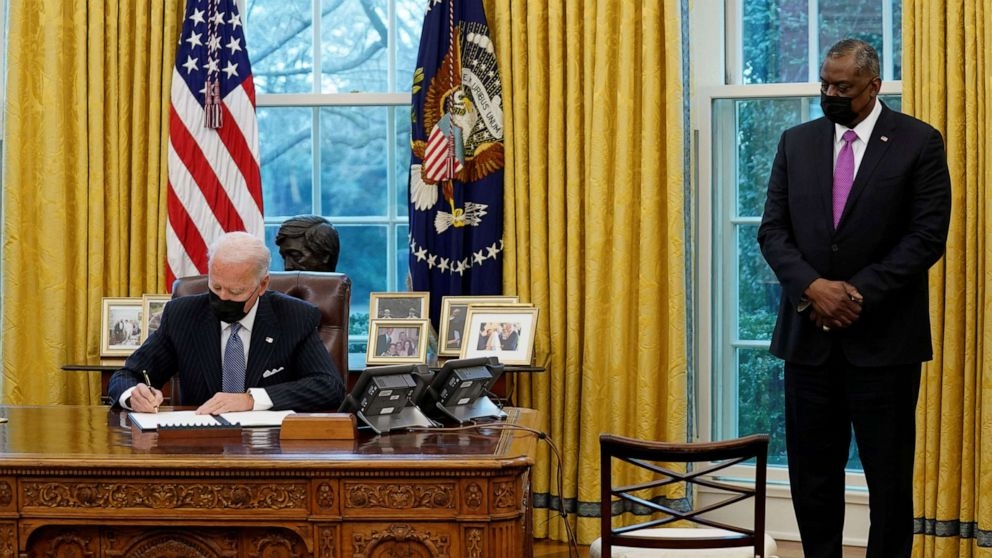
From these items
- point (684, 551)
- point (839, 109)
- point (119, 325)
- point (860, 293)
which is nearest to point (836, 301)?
point (860, 293)

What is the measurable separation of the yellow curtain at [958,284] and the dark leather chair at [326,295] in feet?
7.49

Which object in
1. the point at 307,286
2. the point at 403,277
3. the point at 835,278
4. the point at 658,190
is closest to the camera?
the point at 835,278

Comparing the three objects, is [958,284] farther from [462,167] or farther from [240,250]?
[240,250]

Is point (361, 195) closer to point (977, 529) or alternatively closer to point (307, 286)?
point (307, 286)

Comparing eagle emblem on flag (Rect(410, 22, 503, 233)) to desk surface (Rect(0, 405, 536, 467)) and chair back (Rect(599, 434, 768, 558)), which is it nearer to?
desk surface (Rect(0, 405, 536, 467))

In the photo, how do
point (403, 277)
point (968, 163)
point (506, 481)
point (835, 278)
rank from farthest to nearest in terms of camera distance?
point (403, 277), point (968, 163), point (835, 278), point (506, 481)

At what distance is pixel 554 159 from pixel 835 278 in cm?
163

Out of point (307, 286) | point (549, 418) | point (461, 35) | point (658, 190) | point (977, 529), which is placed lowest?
point (977, 529)

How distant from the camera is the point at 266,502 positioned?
2705mm

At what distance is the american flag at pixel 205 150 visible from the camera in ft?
16.9

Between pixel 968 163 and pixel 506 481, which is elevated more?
pixel 968 163

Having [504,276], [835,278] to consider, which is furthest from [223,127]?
[835,278]

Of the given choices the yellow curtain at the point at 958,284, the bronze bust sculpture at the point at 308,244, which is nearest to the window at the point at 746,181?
the yellow curtain at the point at 958,284

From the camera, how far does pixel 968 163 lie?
4539 mm
